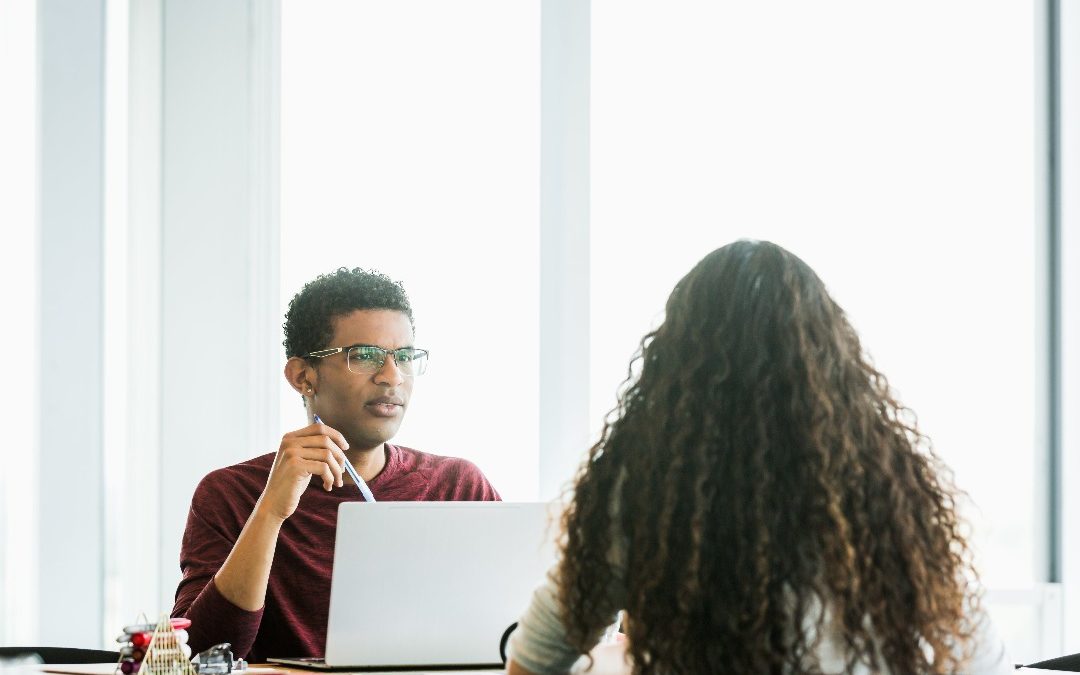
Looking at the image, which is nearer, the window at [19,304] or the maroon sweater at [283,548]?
the maroon sweater at [283,548]

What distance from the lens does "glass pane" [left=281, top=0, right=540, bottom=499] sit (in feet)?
10.7

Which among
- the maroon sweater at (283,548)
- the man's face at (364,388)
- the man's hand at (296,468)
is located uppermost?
the man's face at (364,388)

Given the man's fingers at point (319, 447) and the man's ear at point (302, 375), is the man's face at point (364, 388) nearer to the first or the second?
the man's ear at point (302, 375)

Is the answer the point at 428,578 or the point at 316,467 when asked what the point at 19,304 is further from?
the point at 428,578

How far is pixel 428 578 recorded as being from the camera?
1747 mm

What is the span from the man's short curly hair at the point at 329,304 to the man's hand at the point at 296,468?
382 mm

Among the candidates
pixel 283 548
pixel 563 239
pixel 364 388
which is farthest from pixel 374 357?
pixel 563 239

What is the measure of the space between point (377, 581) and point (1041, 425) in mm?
2229

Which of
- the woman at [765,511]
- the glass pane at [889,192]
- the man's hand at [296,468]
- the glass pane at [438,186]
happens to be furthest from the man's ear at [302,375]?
the woman at [765,511]

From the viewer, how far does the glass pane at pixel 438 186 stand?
3.25m

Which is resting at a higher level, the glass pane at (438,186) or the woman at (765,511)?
the glass pane at (438,186)

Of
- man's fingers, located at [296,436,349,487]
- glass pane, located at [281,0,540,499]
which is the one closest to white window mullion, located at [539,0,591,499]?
glass pane, located at [281,0,540,499]

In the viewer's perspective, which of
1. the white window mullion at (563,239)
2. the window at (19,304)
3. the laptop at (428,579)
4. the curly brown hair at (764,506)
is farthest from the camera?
the white window mullion at (563,239)

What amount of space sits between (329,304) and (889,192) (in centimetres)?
169
